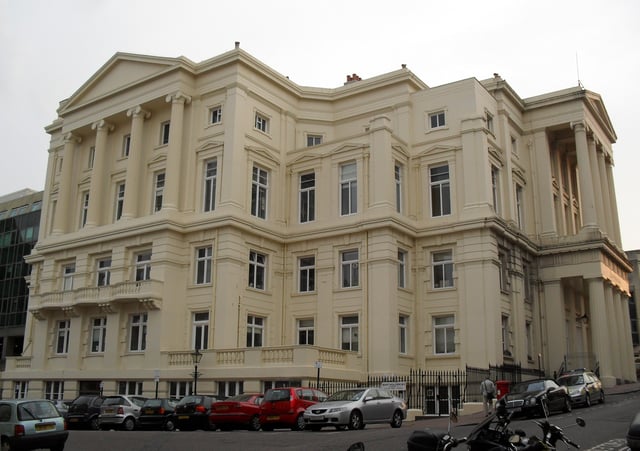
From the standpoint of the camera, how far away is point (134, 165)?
40.1 meters

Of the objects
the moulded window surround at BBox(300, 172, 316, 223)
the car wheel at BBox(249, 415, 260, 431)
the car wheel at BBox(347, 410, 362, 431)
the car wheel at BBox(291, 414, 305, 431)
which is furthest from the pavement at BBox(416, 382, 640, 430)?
the moulded window surround at BBox(300, 172, 316, 223)

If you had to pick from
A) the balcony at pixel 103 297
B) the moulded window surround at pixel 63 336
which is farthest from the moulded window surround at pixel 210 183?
the moulded window surround at pixel 63 336

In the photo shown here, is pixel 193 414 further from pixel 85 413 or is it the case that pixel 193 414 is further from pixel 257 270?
pixel 257 270

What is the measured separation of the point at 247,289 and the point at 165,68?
1425 cm

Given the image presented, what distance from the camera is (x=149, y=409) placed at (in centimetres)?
2597

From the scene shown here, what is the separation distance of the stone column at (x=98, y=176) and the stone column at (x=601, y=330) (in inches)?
1180

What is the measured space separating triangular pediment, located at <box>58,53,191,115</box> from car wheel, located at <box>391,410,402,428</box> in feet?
81.0

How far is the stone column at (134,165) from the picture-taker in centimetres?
3950

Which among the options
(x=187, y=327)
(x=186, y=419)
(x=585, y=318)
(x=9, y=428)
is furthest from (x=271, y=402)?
Answer: (x=585, y=318)

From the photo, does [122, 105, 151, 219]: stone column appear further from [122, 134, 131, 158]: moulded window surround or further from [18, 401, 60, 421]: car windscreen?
[18, 401, 60, 421]: car windscreen

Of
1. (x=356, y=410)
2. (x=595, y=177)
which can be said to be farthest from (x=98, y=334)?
(x=595, y=177)

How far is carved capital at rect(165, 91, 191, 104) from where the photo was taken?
39.1 meters

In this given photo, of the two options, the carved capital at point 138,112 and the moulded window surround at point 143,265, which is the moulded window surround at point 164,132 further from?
the moulded window surround at point 143,265

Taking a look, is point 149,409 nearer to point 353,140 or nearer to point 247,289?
point 247,289
